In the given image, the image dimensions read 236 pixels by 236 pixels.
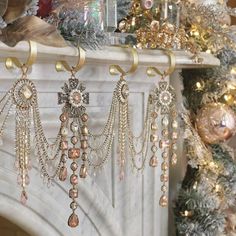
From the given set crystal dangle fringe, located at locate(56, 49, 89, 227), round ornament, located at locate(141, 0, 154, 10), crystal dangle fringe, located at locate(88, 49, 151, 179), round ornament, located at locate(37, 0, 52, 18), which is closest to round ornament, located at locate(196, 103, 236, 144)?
crystal dangle fringe, located at locate(88, 49, 151, 179)

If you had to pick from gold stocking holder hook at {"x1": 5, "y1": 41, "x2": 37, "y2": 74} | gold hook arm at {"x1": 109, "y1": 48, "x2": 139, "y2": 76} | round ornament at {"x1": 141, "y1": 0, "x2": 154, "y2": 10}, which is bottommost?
gold stocking holder hook at {"x1": 5, "y1": 41, "x2": 37, "y2": 74}

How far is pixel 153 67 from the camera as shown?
55.2 inches

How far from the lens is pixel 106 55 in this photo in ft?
3.76

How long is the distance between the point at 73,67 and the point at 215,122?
24.5 inches

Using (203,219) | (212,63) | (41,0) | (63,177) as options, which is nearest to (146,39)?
(212,63)

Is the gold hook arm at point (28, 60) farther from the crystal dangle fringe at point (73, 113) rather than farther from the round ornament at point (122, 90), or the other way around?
the round ornament at point (122, 90)

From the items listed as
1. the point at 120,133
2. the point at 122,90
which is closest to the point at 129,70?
the point at 122,90

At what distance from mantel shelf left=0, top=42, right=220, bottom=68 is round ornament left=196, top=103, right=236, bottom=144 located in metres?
0.14

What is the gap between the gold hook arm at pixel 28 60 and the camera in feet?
3.13

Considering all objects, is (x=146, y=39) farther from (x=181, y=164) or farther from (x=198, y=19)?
(x=181, y=164)

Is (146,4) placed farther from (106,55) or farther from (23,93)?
(23,93)

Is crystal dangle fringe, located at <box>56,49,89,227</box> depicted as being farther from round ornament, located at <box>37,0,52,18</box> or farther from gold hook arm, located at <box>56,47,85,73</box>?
round ornament, located at <box>37,0,52,18</box>

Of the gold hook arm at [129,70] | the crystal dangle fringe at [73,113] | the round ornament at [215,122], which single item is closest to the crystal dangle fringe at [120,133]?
the gold hook arm at [129,70]

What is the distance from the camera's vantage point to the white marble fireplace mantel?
1.14 meters
